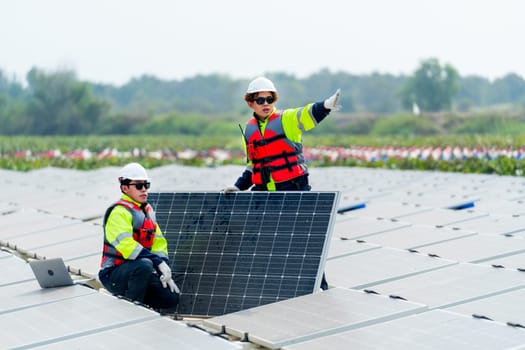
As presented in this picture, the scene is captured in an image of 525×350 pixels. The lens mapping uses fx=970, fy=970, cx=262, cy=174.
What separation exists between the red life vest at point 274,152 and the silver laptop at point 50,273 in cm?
197

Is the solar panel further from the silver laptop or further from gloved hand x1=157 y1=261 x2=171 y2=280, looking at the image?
the silver laptop

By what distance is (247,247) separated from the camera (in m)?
8.27

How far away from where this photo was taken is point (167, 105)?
11162 centimetres

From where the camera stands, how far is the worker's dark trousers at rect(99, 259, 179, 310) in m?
7.99

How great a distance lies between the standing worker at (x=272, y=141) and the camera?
336 inches

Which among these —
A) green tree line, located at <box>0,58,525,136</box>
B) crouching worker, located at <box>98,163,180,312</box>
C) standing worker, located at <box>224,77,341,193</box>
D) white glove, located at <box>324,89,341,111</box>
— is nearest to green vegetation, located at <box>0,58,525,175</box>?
green tree line, located at <box>0,58,525,136</box>

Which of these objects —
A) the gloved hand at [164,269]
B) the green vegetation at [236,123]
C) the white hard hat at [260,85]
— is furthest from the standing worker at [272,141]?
the green vegetation at [236,123]

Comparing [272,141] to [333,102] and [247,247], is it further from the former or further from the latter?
[247,247]

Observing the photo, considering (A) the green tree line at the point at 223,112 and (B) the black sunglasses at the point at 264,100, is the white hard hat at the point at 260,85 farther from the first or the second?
(A) the green tree line at the point at 223,112

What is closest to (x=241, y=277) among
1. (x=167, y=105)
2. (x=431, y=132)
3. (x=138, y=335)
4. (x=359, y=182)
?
(x=138, y=335)

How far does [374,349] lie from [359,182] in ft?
55.4

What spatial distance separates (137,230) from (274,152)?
1417 millimetres

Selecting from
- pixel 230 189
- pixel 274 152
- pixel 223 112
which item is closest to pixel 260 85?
pixel 274 152

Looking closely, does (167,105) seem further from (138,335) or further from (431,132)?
(138,335)
